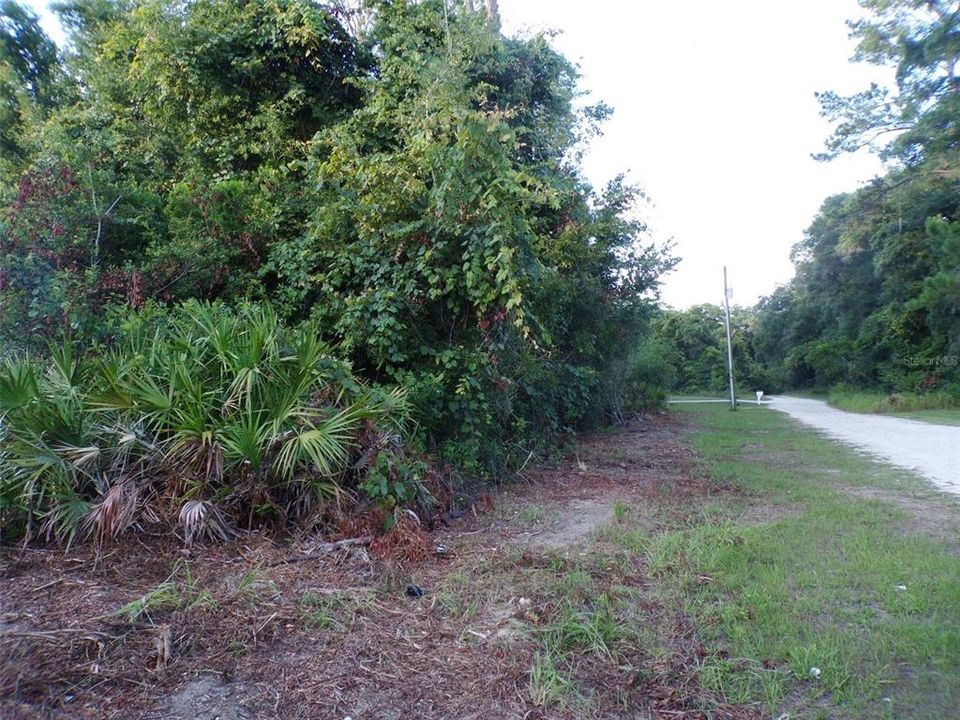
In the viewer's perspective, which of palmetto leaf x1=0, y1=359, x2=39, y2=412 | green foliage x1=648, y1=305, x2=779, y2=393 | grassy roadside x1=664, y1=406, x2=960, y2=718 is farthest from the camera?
green foliage x1=648, y1=305, x2=779, y2=393

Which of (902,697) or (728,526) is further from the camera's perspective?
(728,526)

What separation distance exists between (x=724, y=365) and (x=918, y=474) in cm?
5268

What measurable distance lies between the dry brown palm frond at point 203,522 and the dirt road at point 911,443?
8.86 metres

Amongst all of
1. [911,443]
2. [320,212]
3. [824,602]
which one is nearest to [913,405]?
[911,443]

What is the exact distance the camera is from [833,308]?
47.6 meters

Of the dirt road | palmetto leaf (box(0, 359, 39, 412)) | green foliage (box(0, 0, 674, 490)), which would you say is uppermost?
green foliage (box(0, 0, 674, 490))

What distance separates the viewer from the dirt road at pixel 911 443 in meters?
11.1

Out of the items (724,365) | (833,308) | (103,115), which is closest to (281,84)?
(103,115)

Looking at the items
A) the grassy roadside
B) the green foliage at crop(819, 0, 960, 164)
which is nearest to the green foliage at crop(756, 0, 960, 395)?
the green foliage at crop(819, 0, 960, 164)

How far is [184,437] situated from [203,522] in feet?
2.70

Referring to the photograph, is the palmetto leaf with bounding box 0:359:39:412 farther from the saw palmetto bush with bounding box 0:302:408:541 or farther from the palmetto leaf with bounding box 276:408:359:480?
the palmetto leaf with bounding box 276:408:359:480

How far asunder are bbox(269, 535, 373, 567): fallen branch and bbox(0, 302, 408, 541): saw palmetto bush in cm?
55

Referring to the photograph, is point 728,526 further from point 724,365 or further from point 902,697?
point 724,365

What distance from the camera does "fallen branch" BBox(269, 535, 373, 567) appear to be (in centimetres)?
587
